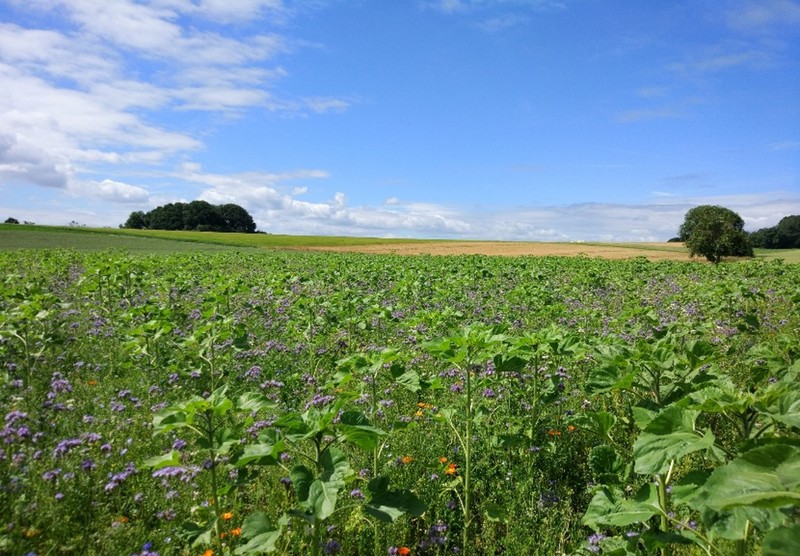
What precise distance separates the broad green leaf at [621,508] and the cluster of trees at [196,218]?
106 m

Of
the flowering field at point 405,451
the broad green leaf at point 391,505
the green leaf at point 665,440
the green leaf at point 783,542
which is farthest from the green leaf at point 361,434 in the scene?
the green leaf at point 783,542

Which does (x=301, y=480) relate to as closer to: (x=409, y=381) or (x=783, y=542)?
(x=409, y=381)

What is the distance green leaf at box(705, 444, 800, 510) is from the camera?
1.03m

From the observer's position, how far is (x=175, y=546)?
3014 mm

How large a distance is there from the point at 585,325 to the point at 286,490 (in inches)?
243

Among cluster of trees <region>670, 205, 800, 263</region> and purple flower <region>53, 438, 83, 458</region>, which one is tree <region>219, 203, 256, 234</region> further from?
purple flower <region>53, 438, 83, 458</region>

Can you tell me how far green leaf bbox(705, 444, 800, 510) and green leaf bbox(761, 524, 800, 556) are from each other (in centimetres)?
7

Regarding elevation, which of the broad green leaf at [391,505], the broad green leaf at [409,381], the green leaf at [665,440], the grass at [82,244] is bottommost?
the broad green leaf at [391,505]

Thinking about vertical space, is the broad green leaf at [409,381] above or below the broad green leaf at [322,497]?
above

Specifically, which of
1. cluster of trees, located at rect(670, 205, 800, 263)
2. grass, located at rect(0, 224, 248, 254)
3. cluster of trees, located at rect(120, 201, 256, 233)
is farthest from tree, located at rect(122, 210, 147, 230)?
cluster of trees, located at rect(670, 205, 800, 263)

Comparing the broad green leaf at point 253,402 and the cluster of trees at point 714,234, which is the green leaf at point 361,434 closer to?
the broad green leaf at point 253,402

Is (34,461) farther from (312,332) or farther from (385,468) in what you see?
(312,332)

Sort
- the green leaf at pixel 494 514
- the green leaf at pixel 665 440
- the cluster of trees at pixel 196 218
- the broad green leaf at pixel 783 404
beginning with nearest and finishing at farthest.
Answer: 1. the broad green leaf at pixel 783 404
2. the green leaf at pixel 665 440
3. the green leaf at pixel 494 514
4. the cluster of trees at pixel 196 218

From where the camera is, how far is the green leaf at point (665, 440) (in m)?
1.63
